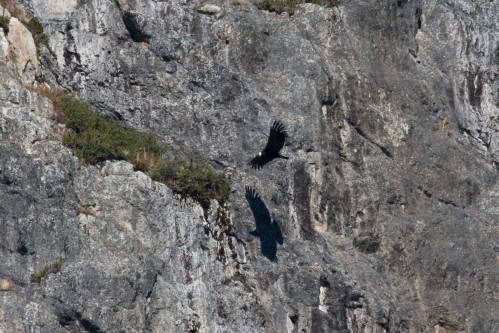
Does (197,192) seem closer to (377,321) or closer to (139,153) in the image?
(139,153)

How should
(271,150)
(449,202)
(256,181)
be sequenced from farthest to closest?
(449,202) < (256,181) < (271,150)

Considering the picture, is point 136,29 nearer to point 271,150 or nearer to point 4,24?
point 4,24

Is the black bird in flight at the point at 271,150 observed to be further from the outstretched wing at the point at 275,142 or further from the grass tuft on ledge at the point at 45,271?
the grass tuft on ledge at the point at 45,271

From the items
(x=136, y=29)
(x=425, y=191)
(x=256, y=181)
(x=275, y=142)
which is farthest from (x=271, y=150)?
(x=425, y=191)

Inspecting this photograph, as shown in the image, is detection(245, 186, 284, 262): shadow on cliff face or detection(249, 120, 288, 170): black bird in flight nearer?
detection(249, 120, 288, 170): black bird in flight

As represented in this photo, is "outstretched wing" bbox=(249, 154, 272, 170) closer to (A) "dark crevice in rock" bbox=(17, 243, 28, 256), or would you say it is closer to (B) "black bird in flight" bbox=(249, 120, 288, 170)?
(B) "black bird in flight" bbox=(249, 120, 288, 170)

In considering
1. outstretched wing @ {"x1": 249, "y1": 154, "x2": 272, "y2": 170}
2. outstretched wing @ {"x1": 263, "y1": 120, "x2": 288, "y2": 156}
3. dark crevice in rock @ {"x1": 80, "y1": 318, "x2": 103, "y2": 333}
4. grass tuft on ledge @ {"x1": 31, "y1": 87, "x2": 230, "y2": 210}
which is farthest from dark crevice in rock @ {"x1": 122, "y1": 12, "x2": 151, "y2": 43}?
dark crevice in rock @ {"x1": 80, "y1": 318, "x2": 103, "y2": 333}
